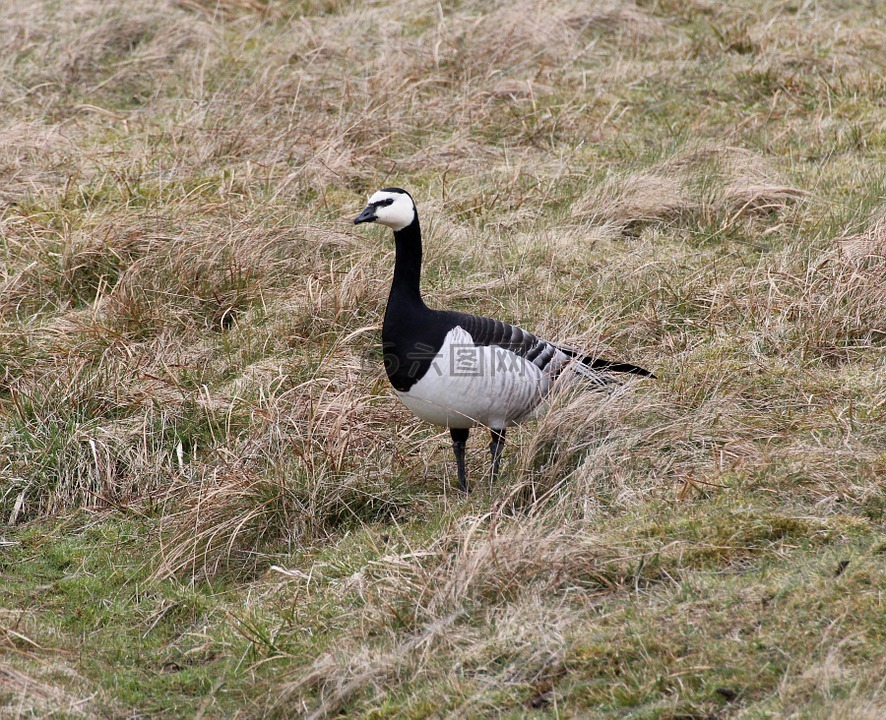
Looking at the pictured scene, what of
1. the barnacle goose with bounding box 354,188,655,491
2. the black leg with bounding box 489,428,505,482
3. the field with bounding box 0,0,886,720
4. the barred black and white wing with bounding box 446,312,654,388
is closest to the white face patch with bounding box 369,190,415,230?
the barnacle goose with bounding box 354,188,655,491

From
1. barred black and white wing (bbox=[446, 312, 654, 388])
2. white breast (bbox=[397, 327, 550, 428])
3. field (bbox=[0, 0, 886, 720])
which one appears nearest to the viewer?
field (bbox=[0, 0, 886, 720])

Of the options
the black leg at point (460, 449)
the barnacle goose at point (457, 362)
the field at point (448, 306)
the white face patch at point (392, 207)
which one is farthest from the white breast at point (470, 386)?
the white face patch at point (392, 207)

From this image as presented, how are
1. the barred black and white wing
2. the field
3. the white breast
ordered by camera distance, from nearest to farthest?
1. the field
2. the white breast
3. the barred black and white wing

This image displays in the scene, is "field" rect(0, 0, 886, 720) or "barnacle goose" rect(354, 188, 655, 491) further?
"barnacle goose" rect(354, 188, 655, 491)

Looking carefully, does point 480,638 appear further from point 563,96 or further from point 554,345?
point 563,96

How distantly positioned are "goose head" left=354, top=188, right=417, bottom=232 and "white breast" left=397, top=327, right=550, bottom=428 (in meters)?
0.64

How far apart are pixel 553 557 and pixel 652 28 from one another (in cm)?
774

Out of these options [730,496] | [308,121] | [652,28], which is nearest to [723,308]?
[730,496]

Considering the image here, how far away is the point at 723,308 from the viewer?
258 inches

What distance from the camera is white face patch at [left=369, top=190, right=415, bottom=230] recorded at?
Answer: 532 centimetres

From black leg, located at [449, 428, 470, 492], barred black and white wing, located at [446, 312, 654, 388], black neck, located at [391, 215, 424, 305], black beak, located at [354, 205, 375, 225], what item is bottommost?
black leg, located at [449, 428, 470, 492]

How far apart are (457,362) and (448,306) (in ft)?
6.65

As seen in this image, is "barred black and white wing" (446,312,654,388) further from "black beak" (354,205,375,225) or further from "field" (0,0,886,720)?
"black beak" (354,205,375,225)

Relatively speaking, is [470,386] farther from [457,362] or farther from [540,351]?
[540,351]
